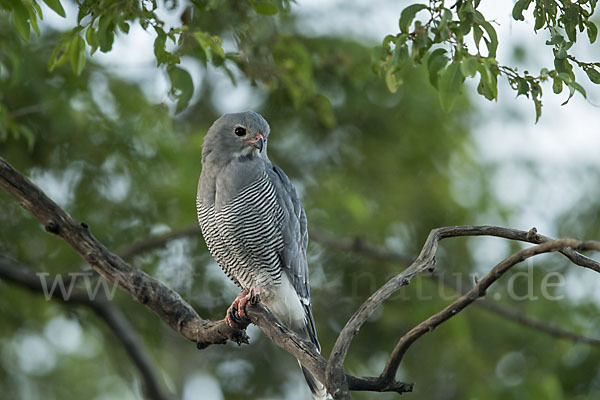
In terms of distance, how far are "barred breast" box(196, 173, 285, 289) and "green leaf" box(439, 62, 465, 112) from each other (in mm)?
1655

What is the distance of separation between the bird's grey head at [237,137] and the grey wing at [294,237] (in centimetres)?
33

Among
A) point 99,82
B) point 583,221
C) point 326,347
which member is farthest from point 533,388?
point 99,82

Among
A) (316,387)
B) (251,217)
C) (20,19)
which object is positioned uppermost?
(20,19)

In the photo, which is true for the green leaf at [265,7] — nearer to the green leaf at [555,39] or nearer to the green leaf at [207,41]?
the green leaf at [207,41]

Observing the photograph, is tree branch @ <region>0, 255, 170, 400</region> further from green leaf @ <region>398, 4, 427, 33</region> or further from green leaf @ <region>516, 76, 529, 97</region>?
green leaf @ <region>516, 76, 529, 97</region>

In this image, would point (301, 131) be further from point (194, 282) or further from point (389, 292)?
point (389, 292)

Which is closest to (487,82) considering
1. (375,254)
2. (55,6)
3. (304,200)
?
(55,6)

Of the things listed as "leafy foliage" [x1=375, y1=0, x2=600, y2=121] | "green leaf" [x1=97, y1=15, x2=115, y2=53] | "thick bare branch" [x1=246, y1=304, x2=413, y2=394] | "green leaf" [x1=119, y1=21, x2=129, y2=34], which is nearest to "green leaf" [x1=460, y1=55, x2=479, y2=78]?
"leafy foliage" [x1=375, y1=0, x2=600, y2=121]

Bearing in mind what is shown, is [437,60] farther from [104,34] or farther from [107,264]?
[107,264]

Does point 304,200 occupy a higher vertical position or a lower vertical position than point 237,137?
higher

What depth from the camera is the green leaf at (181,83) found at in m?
4.22

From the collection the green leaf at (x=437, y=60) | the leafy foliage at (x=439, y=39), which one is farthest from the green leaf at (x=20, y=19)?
the green leaf at (x=437, y=60)

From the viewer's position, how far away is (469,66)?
3260 millimetres

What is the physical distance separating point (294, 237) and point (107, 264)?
1.38m
